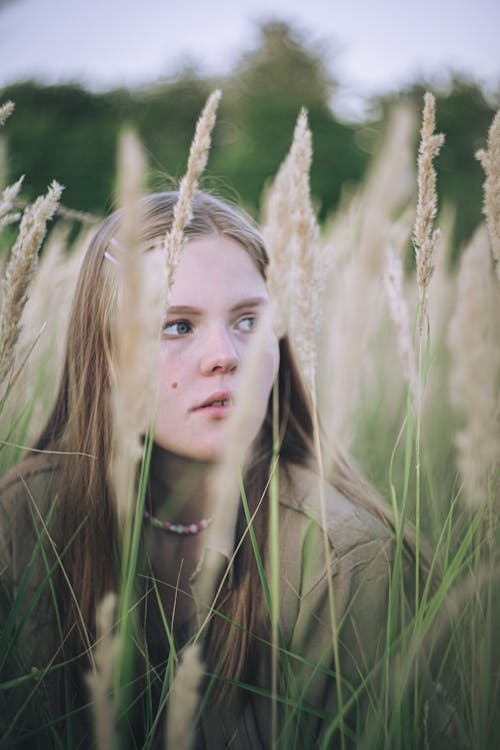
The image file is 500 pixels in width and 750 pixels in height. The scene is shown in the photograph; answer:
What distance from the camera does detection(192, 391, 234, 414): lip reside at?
1.05 m

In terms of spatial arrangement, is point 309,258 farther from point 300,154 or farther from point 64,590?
point 64,590

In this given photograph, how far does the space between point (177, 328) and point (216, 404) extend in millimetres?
165

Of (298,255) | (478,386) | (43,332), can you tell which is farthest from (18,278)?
(43,332)

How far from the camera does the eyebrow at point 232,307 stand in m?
1.06

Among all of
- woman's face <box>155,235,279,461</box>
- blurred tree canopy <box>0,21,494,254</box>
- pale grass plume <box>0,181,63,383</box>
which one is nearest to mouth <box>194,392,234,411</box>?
woman's face <box>155,235,279,461</box>

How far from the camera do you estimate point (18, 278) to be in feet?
2.47

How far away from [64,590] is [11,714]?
0.81ft

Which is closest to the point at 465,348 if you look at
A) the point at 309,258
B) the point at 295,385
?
the point at 309,258

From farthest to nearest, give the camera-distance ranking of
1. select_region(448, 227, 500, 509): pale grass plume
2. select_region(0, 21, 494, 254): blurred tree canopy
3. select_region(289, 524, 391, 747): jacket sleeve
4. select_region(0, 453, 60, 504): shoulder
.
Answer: select_region(0, 21, 494, 254): blurred tree canopy
select_region(0, 453, 60, 504): shoulder
select_region(289, 524, 391, 747): jacket sleeve
select_region(448, 227, 500, 509): pale grass plume

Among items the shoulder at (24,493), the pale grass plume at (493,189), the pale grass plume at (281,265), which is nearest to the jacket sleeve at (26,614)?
the shoulder at (24,493)

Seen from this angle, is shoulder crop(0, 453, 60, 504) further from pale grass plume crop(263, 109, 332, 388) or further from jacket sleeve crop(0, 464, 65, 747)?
pale grass plume crop(263, 109, 332, 388)

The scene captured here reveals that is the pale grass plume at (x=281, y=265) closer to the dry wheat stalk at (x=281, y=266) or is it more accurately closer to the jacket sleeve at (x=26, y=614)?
the dry wheat stalk at (x=281, y=266)

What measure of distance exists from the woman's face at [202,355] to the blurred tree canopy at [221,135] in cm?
497

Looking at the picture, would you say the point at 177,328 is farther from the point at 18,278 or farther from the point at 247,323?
the point at 18,278
